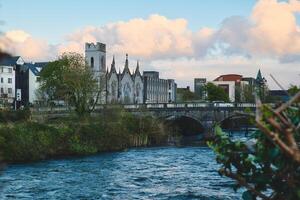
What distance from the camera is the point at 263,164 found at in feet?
30.7

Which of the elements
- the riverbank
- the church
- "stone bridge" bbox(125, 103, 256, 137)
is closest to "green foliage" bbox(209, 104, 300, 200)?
the riverbank

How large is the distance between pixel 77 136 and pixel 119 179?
2443 centimetres

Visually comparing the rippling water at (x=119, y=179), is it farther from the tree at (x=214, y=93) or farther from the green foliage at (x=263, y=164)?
the tree at (x=214, y=93)

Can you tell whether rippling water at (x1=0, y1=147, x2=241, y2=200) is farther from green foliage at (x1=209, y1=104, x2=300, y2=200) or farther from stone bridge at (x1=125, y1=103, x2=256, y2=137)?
stone bridge at (x1=125, y1=103, x2=256, y2=137)

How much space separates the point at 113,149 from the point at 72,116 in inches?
505

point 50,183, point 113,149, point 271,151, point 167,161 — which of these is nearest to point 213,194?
point 50,183

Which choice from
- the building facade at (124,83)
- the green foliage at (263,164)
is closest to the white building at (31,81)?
the building facade at (124,83)

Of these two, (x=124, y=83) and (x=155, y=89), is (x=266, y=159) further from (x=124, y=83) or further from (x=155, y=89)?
(x=155, y=89)

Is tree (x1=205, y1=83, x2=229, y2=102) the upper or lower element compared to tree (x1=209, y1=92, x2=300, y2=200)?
upper

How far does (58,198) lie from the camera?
30.2 m

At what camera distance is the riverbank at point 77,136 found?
2061 inches

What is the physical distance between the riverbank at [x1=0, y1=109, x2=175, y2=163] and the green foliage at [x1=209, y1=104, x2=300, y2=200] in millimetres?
35146

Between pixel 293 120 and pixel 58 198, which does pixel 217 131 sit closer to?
pixel 293 120

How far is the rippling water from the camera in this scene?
3189cm
